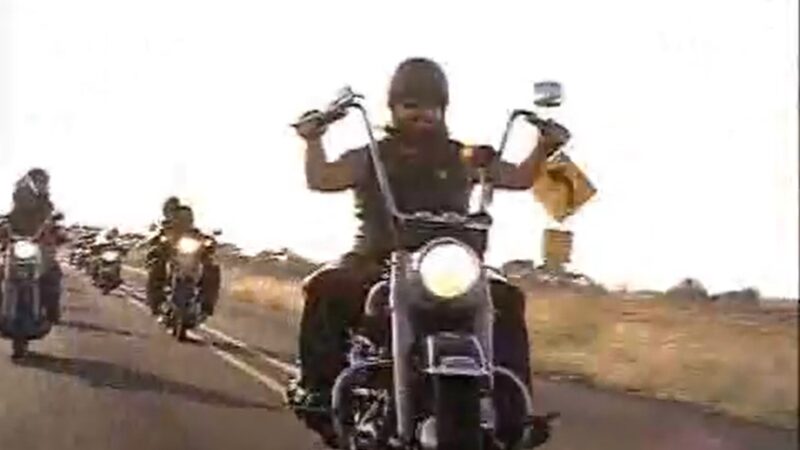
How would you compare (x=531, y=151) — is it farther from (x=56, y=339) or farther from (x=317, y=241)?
(x=56, y=339)

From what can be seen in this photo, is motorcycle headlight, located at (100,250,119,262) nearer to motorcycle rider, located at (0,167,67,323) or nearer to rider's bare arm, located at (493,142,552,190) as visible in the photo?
motorcycle rider, located at (0,167,67,323)

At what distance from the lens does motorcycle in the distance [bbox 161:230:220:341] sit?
6.72 ft

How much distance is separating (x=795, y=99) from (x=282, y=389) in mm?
733

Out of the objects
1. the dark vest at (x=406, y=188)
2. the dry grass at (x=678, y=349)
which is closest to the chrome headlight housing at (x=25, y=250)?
the dry grass at (x=678, y=349)

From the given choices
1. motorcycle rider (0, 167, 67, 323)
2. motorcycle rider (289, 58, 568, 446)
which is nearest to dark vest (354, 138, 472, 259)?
motorcycle rider (289, 58, 568, 446)

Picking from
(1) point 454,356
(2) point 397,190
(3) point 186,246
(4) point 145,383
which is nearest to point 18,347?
(4) point 145,383

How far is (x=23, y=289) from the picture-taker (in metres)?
2.14

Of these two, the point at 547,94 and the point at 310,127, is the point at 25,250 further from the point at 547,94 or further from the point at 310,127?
the point at 547,94

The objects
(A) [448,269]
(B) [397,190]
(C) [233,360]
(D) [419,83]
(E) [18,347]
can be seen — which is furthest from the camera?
(E) [18,347]

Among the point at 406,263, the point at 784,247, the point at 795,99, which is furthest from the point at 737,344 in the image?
the point at 406,263

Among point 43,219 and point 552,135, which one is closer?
point 552,135

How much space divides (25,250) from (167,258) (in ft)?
0.81

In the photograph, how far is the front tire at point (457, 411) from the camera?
164 cm

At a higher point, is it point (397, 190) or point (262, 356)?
point (397, 190)
